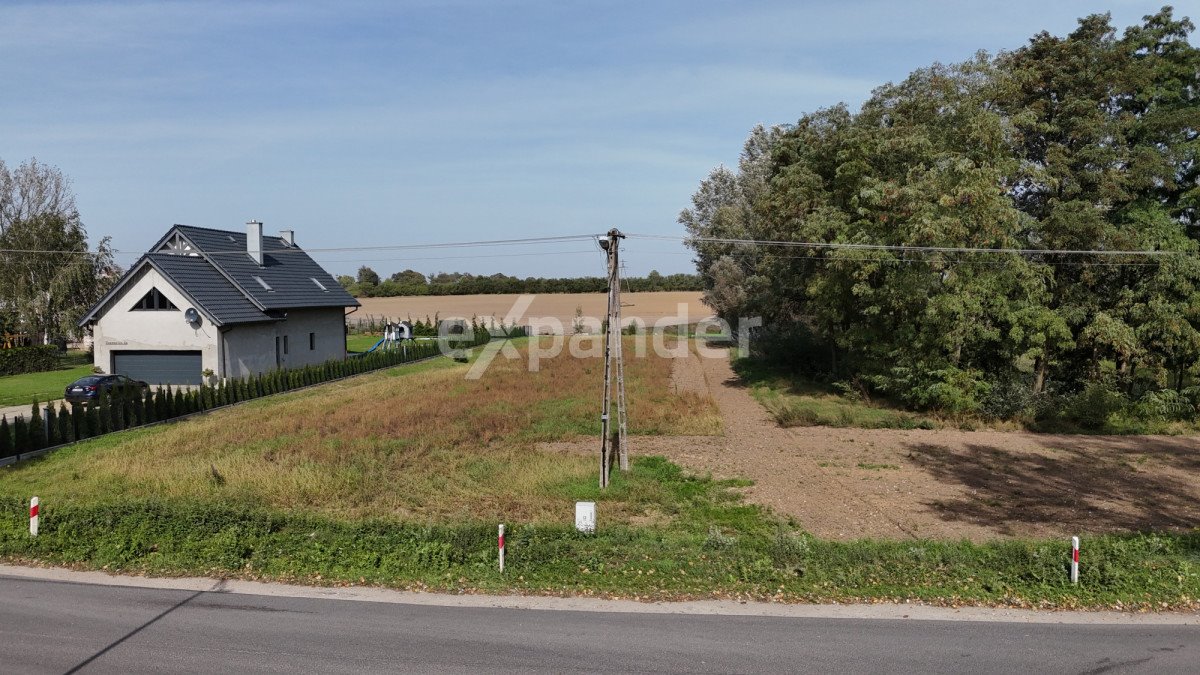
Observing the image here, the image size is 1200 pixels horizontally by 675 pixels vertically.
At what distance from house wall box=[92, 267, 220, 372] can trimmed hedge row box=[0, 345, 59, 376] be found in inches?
445

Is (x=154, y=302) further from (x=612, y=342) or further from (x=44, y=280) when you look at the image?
(x=612, y=342)

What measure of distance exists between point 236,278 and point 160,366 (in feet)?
17.1

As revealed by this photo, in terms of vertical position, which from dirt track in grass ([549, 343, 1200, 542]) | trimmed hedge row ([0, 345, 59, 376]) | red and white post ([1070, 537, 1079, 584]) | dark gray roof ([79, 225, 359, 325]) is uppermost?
dark gray roof ([79, 225, 359, 325])

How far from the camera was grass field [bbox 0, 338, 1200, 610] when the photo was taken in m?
11.0

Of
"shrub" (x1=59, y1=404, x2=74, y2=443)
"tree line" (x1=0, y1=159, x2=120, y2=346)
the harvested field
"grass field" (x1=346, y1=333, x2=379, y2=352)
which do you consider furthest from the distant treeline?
"shrub" (x1=59, y1=404, x2=74, y2=443)

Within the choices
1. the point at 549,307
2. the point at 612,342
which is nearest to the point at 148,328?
the point at 612,342

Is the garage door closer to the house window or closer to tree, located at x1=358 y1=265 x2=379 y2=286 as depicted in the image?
the house window

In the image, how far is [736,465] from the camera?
20.4 m

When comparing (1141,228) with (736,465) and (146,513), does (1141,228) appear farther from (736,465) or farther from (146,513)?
(146,513)

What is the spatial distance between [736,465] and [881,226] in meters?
13.7

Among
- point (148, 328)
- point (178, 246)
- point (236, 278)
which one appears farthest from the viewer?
point (178, 246)

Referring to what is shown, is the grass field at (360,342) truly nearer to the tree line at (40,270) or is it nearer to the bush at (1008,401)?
the tree line at (40,270)

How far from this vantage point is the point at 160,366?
114ft

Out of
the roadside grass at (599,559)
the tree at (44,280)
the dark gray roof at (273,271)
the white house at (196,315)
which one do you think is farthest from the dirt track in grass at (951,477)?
the tree at (44,280)
